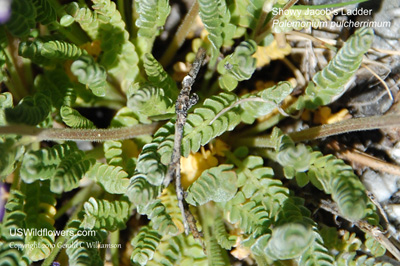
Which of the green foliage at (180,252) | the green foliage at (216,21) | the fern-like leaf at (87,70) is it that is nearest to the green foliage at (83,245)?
the green foliage at (180,252)

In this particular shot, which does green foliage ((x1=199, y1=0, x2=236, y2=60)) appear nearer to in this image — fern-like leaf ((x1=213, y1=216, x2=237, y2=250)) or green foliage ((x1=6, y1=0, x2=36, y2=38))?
green foliage ((x1=6, y1=0, x2=36, y2=38))

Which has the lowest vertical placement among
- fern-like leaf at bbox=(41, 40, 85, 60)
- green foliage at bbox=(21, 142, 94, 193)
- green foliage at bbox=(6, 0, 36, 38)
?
green foliage at bbox=(21, 142, 94, 193)

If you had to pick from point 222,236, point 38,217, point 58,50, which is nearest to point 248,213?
point 222,236

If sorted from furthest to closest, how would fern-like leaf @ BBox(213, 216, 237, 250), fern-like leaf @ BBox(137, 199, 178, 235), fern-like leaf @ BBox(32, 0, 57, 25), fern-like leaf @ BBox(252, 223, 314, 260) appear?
fern-like leaf @ BBox(213, 216, 237, 250) < fern-like leaf @ BBox(32, 0, 57, 25) < fern-like leaf @ BBox(137, 199, 178, 235) < fern-like leaf @ BBox(252, 223, 314, 260)

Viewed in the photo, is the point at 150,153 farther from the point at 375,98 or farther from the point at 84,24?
the point at 375,98

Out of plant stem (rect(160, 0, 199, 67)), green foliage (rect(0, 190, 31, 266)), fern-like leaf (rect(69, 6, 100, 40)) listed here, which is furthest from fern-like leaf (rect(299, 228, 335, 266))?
fern-like leaf (rect(69, 6, 100, 40))
